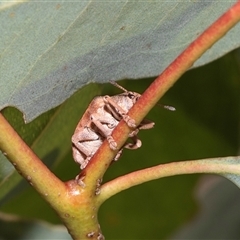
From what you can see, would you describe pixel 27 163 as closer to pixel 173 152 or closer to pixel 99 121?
pixel 99 121

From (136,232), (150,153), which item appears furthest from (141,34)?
(136,232)

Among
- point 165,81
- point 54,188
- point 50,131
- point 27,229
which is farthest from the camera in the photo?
point 27,229

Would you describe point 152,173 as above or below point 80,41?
below

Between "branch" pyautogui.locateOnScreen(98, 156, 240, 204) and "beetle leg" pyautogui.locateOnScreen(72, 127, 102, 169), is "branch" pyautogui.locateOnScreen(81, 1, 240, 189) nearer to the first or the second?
"branch" pyautogui.locateOnScreen(98, 156, 240, 204)

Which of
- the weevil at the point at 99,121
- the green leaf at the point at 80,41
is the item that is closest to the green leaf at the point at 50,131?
the weevil at the point at 99,121

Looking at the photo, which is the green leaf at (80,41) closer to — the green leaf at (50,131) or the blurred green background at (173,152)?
the green leaf at (50,131)

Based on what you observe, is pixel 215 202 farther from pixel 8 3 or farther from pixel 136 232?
pixel 8 3

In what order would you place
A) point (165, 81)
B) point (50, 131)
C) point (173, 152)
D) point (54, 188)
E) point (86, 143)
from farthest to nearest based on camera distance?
point (173, 152), point (50, 131), point (86, 143), point (54, 188), point (165, 81)

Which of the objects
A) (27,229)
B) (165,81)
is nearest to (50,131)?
(27,229)
